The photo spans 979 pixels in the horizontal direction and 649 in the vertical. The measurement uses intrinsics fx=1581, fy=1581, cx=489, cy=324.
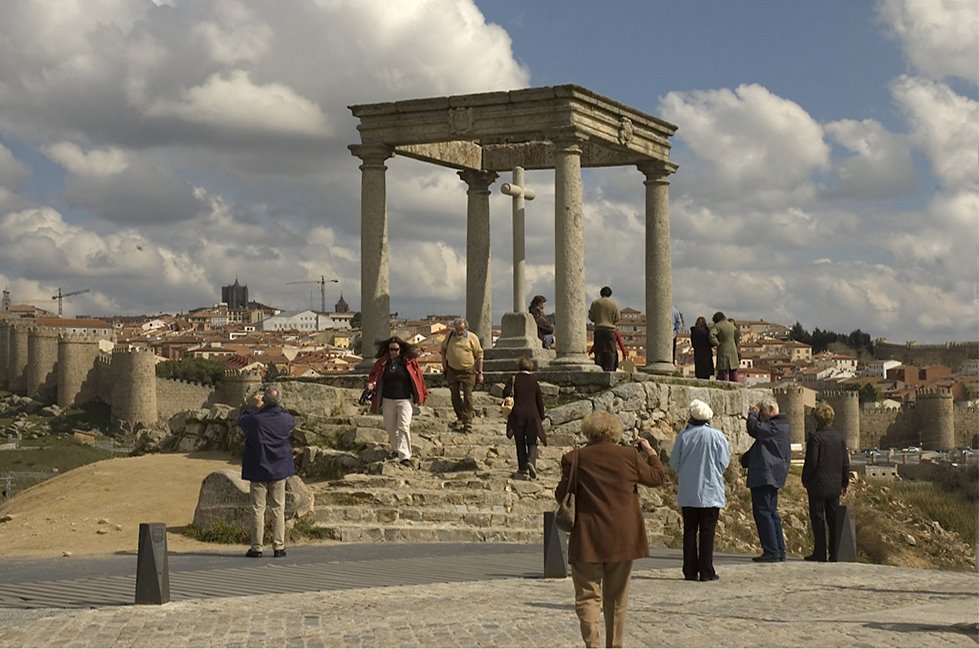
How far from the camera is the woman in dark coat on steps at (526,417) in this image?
19578 mm

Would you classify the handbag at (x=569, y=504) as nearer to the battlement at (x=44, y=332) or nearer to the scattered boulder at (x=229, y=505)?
the scattered boulder at (x=229, y=505)

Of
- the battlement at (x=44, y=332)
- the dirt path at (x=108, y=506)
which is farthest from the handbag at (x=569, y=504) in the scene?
the battlement at (x=44, y=332)

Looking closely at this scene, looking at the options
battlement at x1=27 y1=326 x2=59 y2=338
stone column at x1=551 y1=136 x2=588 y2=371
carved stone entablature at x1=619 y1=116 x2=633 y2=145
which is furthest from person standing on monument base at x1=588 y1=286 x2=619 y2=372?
battlement at x1=27 y1=326 x2=59 y2=338

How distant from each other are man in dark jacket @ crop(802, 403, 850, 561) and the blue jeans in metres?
0.37

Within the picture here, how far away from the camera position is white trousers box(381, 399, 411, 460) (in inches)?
781

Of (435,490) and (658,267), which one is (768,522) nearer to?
(435,490)

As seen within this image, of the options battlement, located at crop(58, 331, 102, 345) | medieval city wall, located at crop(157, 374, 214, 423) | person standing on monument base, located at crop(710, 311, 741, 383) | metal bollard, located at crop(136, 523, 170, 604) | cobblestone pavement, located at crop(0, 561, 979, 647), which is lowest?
cobblestone pavement, located at crop(0, 561, 979, 647)

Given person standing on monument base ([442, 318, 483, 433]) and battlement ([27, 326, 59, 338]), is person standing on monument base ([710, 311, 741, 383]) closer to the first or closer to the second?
person standing on monument base ([442, 318, 483, 433])

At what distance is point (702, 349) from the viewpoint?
99.0 feet

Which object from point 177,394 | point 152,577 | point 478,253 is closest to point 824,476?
point 152,577

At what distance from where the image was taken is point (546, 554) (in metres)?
13.9

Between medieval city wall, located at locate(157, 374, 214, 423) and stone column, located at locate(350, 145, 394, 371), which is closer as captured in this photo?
stone column, located at locate(350, 145, 394, 371)

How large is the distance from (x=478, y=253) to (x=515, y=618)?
63.6 feet

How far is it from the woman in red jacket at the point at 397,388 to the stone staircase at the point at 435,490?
34 centimetres
